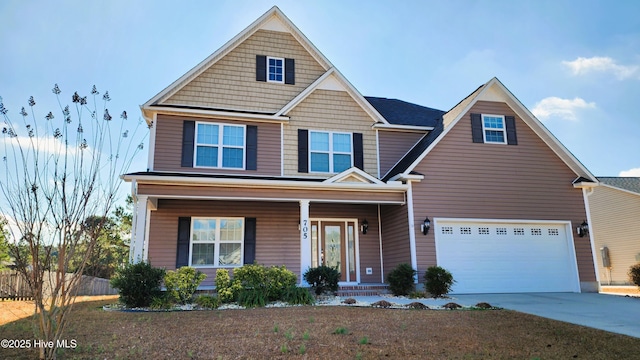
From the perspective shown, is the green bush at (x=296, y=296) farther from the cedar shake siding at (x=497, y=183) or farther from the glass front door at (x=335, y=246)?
the cedar shake siding at (x=497, y=183)

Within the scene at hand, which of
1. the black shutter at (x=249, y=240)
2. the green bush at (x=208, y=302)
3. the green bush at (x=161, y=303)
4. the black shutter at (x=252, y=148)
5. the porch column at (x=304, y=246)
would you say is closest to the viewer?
the green bush at (x=161, y=303)

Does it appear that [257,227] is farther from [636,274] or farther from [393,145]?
[636,274]

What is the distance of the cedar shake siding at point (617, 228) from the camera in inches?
753

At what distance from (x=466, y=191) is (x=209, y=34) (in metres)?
9.20

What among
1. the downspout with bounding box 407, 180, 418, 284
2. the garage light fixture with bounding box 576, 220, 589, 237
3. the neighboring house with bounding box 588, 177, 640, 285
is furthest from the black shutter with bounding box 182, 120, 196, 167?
the neighboring house with bounding box 588, 177, 640, 285

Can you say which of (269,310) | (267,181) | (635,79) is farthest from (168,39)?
(635,79)

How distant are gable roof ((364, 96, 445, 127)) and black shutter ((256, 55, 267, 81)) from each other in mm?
4471

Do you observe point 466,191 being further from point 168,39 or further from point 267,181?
point 168,39

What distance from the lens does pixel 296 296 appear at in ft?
33.5

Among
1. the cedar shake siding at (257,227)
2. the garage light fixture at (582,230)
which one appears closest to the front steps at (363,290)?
the cedar shake siding at (257,227)

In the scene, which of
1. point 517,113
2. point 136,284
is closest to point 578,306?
point 517,113

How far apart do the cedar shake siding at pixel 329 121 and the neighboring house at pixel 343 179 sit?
0.12 feet

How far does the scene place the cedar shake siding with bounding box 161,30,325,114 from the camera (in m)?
13.6

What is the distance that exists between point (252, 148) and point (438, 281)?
6.75 meters
